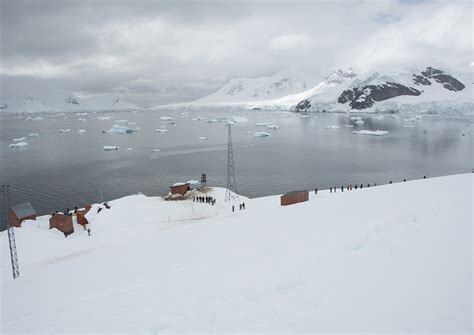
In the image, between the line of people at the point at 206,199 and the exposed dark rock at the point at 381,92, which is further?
the exposed dark rock at the point at 381,92

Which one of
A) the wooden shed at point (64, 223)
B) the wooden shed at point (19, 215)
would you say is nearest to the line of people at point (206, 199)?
the wooden shed at point (64, 223)

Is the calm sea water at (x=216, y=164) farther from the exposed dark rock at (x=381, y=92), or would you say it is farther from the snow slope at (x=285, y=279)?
the exposed dark rock at (x=381, y=92)

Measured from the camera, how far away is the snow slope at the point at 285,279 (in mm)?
7156

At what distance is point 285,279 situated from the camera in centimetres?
886

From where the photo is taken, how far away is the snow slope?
7.16 metres

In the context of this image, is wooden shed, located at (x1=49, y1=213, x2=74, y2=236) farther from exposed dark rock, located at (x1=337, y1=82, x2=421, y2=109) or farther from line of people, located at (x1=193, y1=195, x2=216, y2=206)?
exposed dark rock, located at (x1=337, y1=82, x2=421, y2=109)

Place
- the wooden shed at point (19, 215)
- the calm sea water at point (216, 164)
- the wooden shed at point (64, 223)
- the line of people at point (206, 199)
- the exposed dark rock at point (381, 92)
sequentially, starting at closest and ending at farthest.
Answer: the wooden shed at point (64, 223) < the wooden shed at point (19, 215) < the line of people at point (206, 199) < the calm sea water at point (216, 164) < the exposed dark rock at point (381, 92)

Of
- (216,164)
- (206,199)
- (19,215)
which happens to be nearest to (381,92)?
(216,164)

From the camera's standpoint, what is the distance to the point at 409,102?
175 metres

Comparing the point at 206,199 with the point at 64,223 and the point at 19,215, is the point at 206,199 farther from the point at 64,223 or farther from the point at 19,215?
the point at 19,215

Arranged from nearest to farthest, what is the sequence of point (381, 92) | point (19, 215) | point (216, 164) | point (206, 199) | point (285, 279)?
point (285, 279) < point (19, 215) < point (206, 199) < point (216, 164) < point (381, 92)

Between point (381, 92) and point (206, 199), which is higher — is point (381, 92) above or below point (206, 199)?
above

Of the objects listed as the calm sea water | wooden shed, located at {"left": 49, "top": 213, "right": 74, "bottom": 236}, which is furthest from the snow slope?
the calm sea water

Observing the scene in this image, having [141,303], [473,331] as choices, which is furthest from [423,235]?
[141,303]
